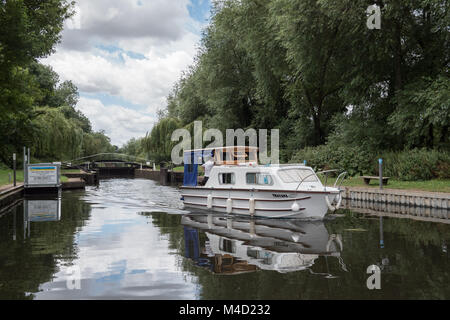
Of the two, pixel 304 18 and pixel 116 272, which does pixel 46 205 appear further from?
pixel 304 18

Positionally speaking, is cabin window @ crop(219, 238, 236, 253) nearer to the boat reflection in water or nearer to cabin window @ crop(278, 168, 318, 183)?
the boat reflection in water

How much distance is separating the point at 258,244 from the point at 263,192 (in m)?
4.92

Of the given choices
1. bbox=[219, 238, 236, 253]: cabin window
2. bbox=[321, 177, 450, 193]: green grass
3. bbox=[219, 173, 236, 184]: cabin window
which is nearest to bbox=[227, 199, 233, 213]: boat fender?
bbox=[219, 173, 236, 184]: cabin window

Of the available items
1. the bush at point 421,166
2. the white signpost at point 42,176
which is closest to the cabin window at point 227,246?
the bush at point 421,166

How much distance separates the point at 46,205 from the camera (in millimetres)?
23641

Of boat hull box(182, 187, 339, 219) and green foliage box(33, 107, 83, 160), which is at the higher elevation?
green foliage box(33, 107, 83, 160)

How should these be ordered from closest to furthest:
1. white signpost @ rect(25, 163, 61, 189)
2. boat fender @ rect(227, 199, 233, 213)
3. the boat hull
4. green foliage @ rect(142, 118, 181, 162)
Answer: the boat hull → boat fender @ rect(227, 199, 233, 213) → white signpost @ rect(25, 163, 61, 189) → green foliage @ rect(142, 118, 181, 162)

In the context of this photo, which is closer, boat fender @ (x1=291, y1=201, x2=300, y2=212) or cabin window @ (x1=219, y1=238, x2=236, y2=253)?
cabin window @ (x1=219, y1=238, x2=236, y2=253)

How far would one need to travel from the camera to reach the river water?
7.84 meters

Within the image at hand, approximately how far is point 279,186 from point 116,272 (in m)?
8.83

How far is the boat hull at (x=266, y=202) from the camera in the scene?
16062 millimetres

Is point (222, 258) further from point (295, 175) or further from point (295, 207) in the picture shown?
point (295, 175)

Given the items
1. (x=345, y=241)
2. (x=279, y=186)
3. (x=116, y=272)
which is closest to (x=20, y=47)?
(x=279, y=186)

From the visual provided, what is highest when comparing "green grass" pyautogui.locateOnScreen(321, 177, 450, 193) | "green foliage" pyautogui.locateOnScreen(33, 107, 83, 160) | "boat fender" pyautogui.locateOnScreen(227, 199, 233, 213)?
"green foliage" pyautogui.locateOnScreen(33, 107, 83, 160)
